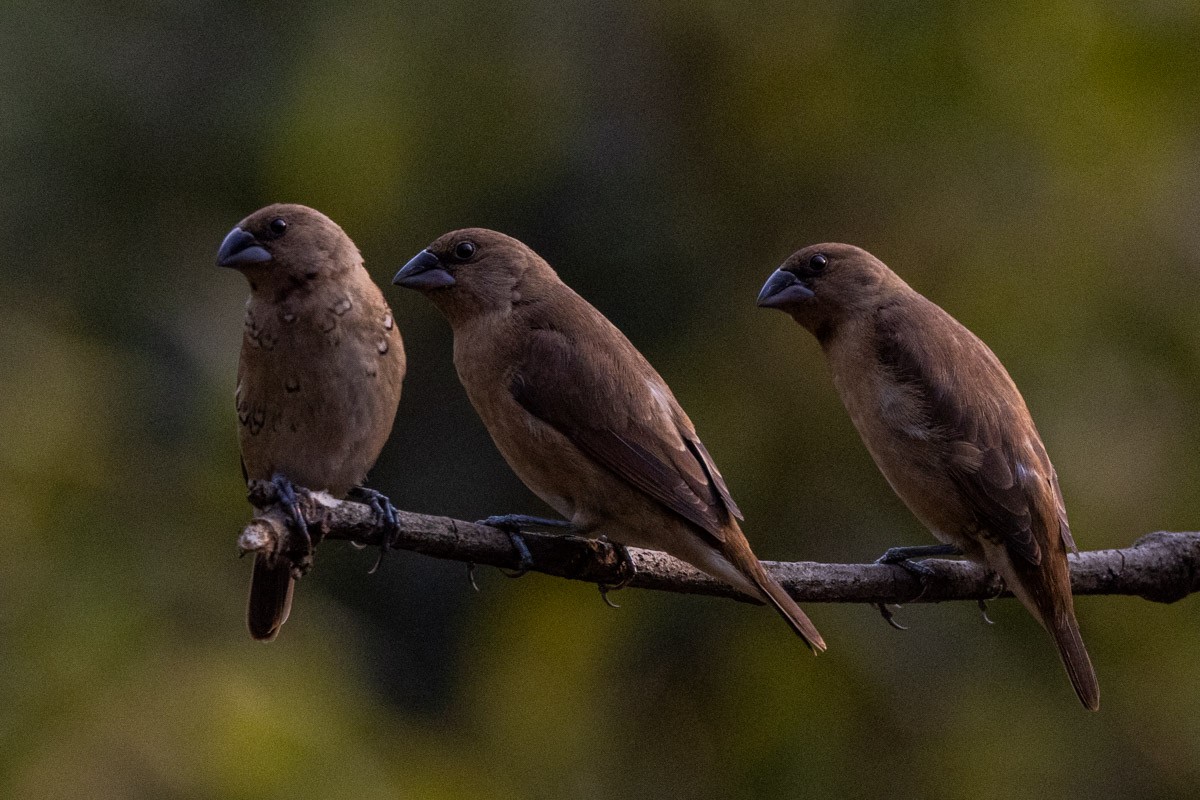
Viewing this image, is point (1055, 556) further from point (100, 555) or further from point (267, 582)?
point (100, 555)

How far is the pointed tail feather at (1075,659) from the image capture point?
4.90 metres

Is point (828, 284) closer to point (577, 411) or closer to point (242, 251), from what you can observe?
point (577, 411)

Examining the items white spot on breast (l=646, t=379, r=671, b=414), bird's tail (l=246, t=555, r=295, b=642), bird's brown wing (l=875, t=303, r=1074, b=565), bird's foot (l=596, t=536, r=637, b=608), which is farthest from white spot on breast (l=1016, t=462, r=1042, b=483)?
bird's tail (l=246, t=555, r=295, b=642)

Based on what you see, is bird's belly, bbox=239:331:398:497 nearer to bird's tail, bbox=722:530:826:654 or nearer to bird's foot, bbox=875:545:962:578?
bird's tail, bbox=722:530:826:654

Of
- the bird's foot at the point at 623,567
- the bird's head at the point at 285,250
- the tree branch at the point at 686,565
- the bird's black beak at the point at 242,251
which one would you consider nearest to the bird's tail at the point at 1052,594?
the tree branch at the point at 686,565

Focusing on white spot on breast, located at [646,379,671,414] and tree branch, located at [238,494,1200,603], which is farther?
white spot on breast, located at [646,379,671,414]

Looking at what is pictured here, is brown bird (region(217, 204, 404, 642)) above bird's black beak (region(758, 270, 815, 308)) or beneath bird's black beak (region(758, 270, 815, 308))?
Result: beneath

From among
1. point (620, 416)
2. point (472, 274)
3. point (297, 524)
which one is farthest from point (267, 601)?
point (297, 524)

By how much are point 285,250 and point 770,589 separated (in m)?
1.76

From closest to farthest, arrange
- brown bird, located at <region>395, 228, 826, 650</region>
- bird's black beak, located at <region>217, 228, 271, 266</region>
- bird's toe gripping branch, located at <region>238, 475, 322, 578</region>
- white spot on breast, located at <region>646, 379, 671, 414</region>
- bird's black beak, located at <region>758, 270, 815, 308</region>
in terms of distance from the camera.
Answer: bird's toe gripping branch, located at <region>238, 475, 322, 578</region>, brown bird, located at <region>395, 228, 826, 650</region>, white spot on breast, located at <region>646, 379, 671, 414</region>, bird's black beak, located at <region>217, 228, 271, 266</region>, bird's black beak, located at <region>758, 270, 815, 308</region>

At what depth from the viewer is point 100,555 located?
743 cm

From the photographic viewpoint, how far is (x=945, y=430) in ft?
17.4

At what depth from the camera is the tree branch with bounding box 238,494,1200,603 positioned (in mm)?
3982

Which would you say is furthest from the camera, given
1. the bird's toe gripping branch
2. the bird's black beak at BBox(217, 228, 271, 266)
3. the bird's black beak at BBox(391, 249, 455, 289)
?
the bird's black beak at BBox(391, 249, 455, 289)
